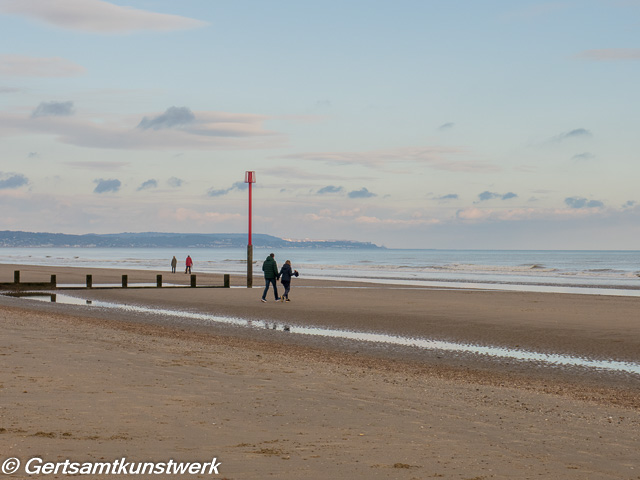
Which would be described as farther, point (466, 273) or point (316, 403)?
point (466, 273)

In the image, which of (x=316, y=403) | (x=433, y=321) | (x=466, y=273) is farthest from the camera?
(x=466, y=273)

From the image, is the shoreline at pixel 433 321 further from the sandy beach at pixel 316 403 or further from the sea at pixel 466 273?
the sea at pixel 466 273

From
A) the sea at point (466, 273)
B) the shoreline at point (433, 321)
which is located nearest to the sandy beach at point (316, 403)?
the shoreline at point (433, 321)

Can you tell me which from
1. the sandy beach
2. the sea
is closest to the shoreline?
the sandy beach

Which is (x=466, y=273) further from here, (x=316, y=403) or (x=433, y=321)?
(x=316, y=403)

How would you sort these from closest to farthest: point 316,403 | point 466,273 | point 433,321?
1. point 316,403
2. point 433,321
3. point 466,273

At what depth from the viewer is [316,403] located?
881cm

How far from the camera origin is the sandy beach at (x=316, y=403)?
20.9 feet

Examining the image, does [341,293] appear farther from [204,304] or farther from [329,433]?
[329,433]

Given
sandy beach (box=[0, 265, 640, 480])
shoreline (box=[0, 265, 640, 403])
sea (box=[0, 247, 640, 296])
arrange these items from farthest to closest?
sea (box=[0, 247, 640, 296])
shoreline (box=[0, 265, 640, 403])
sandy beach (box=[0, 265, 640, 480])

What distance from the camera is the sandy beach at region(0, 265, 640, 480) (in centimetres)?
638

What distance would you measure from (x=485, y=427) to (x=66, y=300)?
2525 centimetres

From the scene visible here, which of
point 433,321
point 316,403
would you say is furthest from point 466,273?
point 316,403

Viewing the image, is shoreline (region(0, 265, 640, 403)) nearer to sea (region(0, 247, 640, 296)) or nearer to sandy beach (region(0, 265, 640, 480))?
sandy beach (region(0, 265, 640, 480))
